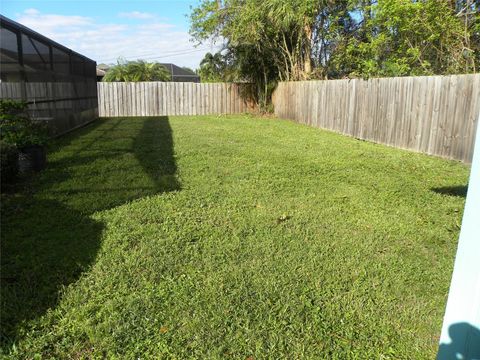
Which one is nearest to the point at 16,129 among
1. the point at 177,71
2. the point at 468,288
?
the point at 468,288

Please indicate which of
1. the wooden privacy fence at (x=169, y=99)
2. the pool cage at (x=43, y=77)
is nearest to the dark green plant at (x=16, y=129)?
the pool cage at (x=43, y=77)

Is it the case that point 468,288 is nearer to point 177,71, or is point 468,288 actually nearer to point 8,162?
point 8,162

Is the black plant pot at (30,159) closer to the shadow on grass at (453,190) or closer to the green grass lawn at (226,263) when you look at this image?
the green grass lawn at (226,263)

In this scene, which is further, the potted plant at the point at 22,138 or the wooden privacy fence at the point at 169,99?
the wooden privacy fence at the point at 169,99

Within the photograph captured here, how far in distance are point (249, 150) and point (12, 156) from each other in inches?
175

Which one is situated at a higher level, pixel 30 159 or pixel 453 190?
pixel 30 159

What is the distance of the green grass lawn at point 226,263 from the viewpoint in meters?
2.17

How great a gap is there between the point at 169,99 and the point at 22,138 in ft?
45.2

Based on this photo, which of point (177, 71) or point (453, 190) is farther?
point (177, 71)

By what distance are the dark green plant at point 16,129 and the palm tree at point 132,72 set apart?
58.8ft

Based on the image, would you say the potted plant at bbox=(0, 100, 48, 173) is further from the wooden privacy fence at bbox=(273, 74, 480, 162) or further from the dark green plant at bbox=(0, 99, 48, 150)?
the wooden privacy fence at bbox=(273, 74, 480, 162)

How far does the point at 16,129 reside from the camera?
5.86 m

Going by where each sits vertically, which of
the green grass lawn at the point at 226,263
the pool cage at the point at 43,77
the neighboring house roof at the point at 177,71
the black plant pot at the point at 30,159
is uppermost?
the neighboring house roof at the point at 177,71

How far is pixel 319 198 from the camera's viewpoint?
478 centimetres
